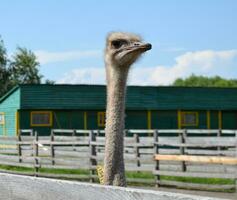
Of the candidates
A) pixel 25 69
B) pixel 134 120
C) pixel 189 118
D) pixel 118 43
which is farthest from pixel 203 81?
pixel 118 43

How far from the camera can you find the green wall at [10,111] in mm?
33375

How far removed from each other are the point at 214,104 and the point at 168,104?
2991mm

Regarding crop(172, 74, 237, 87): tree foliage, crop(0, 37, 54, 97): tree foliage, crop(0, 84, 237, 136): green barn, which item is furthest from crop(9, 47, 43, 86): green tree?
crop(172, 74, 237, 87): tree foliage

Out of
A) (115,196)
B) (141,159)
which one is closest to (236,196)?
(141,159)

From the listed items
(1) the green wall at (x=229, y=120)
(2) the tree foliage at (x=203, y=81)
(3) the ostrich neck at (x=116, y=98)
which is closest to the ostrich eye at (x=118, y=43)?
(3) the ostrich neck at (x=116, y=98)

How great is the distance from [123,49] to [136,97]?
30.8m

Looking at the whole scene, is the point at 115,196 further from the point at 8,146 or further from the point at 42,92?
the point at 42,92

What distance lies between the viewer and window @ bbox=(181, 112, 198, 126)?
120 ft

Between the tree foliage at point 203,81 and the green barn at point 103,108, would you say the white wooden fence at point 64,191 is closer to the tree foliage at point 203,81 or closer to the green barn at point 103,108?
the green barn at point 103,108

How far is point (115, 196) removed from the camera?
10.8 feet

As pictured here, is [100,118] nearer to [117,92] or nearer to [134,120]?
[134,120]

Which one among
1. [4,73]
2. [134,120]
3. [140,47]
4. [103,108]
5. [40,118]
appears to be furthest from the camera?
[4,73]

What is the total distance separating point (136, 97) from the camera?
3566 cm

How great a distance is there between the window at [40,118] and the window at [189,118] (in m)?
7.35
